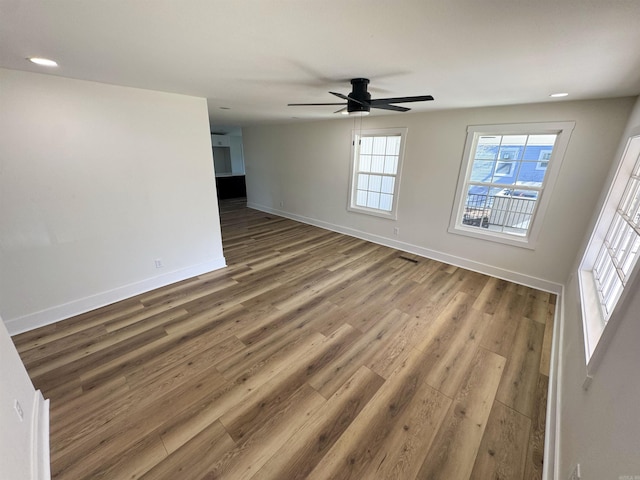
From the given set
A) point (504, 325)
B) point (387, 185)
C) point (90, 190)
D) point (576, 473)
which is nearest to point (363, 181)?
point (387, 185)

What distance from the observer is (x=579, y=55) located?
1.52 meters

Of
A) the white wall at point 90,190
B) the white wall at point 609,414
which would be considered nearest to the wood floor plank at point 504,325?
the white wall at point 609,414

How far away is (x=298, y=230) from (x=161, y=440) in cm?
449

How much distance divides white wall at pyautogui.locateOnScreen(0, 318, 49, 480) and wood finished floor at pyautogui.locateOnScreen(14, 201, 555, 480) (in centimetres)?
9

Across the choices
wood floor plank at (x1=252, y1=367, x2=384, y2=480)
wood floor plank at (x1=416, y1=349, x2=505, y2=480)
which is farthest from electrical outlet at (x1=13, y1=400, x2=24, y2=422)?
wood floor plank at (x1=416, y1=349, x2=505, y2=480)

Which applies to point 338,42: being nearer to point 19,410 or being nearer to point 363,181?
point 19,410

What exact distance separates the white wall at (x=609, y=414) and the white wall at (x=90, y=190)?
12.9 ft

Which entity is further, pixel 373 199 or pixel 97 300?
pixel 373 199

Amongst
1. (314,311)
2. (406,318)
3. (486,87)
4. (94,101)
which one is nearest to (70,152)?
(94,101)

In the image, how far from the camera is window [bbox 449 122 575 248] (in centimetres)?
308

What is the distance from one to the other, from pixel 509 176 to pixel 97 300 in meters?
5.50

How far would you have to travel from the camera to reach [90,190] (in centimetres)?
256

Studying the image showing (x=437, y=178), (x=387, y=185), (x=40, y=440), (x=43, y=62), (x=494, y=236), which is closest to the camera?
(x=40, y=440)

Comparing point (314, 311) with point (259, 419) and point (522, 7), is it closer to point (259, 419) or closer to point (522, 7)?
point (259, 419)
